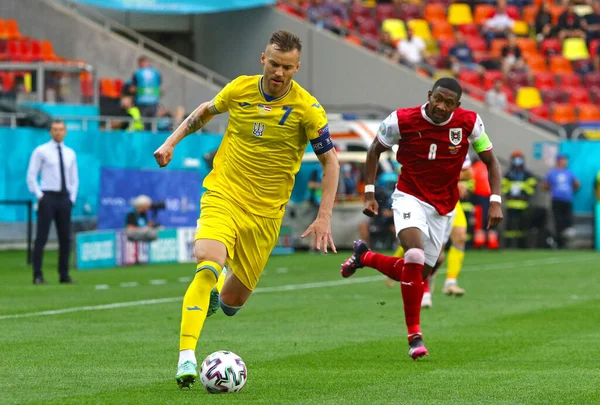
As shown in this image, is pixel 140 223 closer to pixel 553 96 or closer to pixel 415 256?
pixel 415 256

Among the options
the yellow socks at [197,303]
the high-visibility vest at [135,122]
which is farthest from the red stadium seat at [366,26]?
the yellow socks at [197,303]

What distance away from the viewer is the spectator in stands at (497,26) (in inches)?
1492

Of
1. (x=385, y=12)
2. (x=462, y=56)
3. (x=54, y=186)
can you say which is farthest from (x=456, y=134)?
(x=385, y=12)

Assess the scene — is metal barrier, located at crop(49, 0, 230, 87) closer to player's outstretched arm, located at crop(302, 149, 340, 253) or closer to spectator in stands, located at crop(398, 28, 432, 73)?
spectator in stands, located at crop(398, 28, 432, 73)

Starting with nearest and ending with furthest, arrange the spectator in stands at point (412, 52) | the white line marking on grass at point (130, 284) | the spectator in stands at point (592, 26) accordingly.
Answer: the white line marking on grass at point (130, 284), the spectator in stands at point (412, 52), the spectator in stands at point (592, 26)

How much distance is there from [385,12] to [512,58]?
3.85 m

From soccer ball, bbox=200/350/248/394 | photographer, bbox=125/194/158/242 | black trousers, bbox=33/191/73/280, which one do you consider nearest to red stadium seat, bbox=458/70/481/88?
photographer, bbox=125/194/158/242

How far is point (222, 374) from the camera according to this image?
798cm

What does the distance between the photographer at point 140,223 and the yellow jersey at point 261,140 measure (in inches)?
567

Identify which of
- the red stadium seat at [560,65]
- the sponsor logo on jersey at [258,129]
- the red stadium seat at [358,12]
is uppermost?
the red stadium seat at [358,12]

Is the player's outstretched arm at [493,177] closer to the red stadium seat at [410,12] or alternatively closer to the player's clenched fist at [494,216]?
the player's clenched fist at [494,216]

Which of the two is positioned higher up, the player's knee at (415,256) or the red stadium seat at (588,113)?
the red stadium seat at (588,113)

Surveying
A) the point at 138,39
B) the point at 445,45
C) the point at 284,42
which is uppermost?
the point at 445,45

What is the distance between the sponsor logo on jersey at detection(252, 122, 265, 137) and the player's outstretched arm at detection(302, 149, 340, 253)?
0.42m
